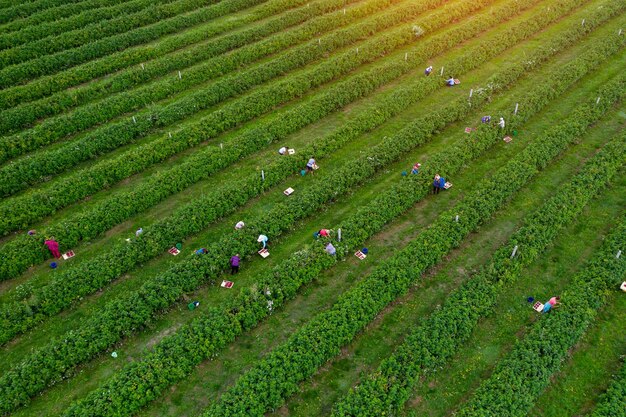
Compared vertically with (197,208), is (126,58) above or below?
above

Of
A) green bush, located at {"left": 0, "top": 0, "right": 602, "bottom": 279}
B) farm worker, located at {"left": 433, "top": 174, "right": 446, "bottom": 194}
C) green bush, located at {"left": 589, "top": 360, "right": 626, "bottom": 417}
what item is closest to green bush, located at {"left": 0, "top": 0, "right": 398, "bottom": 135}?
green bush, located at {"left": 0, "top": 0, "right": 602, "bottom": 279}

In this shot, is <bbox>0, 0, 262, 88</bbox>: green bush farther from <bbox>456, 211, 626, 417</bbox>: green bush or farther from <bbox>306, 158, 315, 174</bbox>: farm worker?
<bbox>456, 211, 626, 417</bbox>: green bush

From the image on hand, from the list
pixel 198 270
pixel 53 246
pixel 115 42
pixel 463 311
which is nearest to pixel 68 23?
pixel 115 42

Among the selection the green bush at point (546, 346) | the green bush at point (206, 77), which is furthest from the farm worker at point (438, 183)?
the green bush at point (206, 77)

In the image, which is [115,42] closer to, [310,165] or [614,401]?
[310,165]

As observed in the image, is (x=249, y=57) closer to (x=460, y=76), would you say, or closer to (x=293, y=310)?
(x=460, y=76)

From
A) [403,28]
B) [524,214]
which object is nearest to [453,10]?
[403,28]
